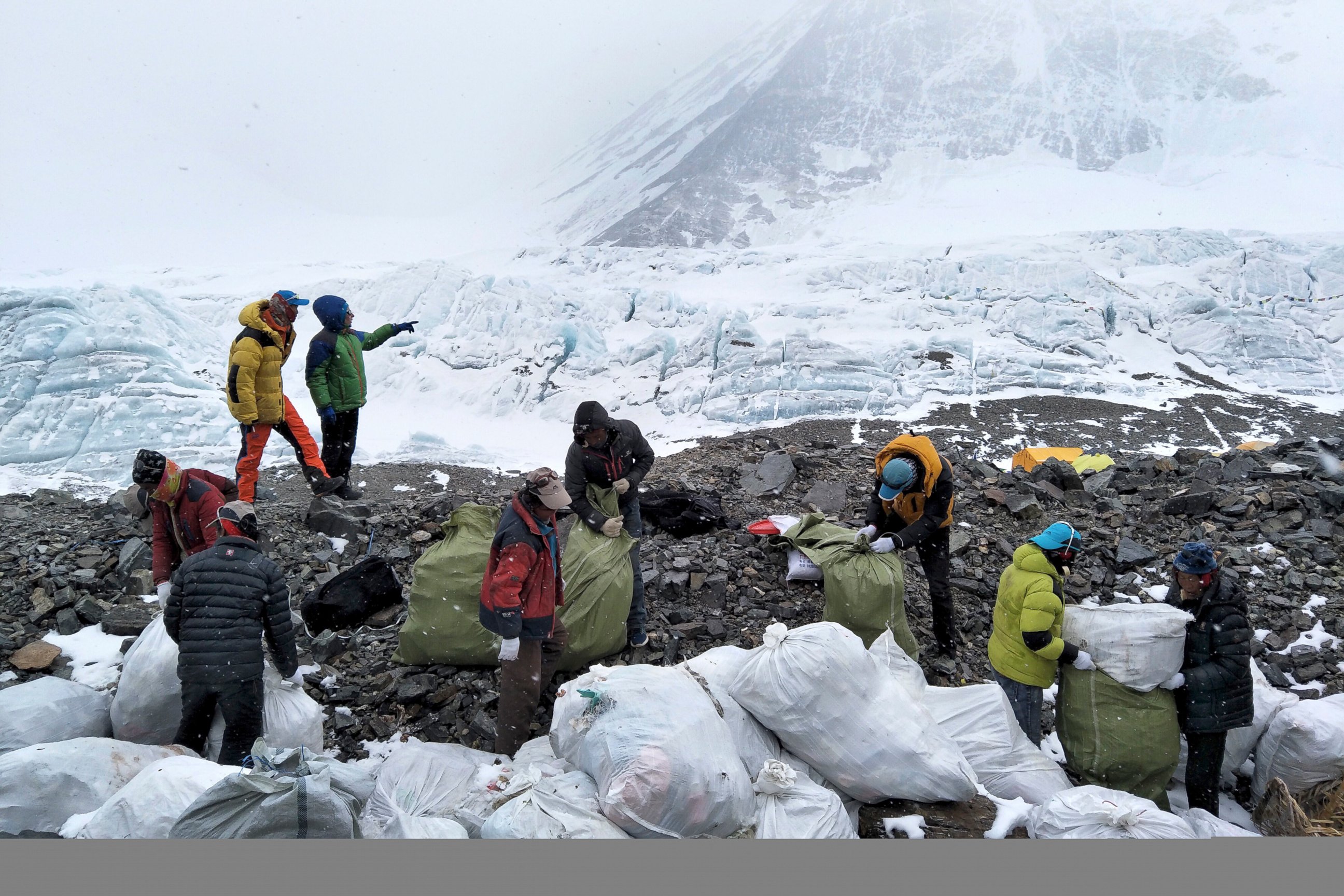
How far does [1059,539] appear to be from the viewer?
9.98 ft

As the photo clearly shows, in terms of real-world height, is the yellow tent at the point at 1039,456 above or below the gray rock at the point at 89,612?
below

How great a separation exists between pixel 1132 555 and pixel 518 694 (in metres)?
4.32

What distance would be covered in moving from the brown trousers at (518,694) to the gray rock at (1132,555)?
13.6ft

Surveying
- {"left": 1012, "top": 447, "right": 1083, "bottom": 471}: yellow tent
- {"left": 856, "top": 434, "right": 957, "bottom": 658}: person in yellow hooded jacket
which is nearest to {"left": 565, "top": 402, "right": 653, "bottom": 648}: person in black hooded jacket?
{"left": 856, "top": 434, "right": 957, "bottom": 658}: person in yellow hooded jacket

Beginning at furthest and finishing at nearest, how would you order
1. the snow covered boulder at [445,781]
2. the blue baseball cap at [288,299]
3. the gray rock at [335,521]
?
Result: the gray rock at [335,521], the blue baseball cap at [288,299], the snow covered boulder at [445,781]

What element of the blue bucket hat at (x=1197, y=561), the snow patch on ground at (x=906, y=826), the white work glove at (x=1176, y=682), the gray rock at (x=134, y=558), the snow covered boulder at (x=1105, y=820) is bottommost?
the snow patch on ground at (x=906, y=826)

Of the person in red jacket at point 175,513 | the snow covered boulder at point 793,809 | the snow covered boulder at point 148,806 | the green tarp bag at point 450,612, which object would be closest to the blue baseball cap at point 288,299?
the person in red jacket at point 175,513

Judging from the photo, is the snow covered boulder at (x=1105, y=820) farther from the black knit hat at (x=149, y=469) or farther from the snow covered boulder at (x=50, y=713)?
the black knit hat at (x=149, y=469)

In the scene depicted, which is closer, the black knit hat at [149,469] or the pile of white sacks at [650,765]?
the pile of white sacks at [650,765]

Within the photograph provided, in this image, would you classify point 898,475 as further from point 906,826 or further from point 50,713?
point 50,713

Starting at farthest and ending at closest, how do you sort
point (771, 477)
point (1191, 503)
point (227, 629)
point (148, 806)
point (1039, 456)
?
1. point (1039, 456)
2. point (771, 477)
3. point (1191, 503)
4. point (227, 629)
5. point (148, 806)

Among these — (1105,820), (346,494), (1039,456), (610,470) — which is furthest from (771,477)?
(1105,820)

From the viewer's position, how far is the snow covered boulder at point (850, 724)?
2.65m

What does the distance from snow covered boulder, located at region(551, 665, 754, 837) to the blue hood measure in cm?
356
